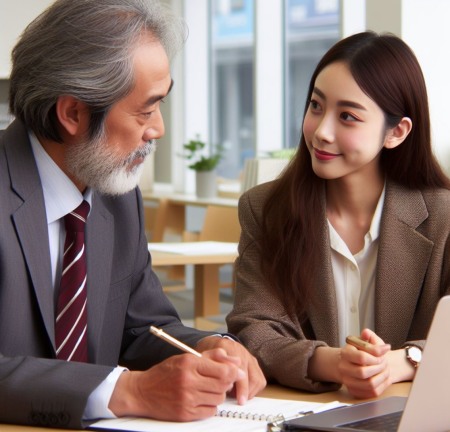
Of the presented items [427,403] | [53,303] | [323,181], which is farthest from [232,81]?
[427,403]

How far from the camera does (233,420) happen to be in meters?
1.48

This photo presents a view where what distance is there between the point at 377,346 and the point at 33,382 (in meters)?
0.62

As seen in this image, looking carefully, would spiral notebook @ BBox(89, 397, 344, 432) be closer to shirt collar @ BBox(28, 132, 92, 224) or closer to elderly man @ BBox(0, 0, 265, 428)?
elderly man @ BBox(0, 0, 265, 428)

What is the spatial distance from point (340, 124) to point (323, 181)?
19cm

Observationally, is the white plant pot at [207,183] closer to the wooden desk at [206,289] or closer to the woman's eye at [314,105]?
the wooden desk at [206,289]

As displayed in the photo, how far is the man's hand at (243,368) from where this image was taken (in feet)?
5.18

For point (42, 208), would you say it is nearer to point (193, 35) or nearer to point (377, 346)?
point (377, 346)

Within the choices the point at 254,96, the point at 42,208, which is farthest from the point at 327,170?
the point at 254,96

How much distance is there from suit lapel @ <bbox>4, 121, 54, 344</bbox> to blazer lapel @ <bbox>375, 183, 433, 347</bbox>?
2.43 ft

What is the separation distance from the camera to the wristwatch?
182 cm

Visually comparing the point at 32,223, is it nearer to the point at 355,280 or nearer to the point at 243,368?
the point at 243,368

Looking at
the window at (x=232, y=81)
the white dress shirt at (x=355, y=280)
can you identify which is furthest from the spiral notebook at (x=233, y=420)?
the window at (x=232, y=81)

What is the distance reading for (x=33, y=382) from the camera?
4.89ft

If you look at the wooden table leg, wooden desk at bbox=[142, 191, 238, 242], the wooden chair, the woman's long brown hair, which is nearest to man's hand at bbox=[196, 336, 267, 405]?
the woman's long brown hair
